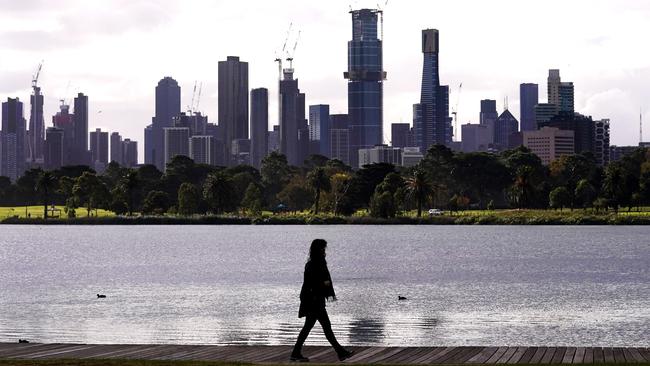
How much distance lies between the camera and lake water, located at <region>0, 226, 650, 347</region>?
186 ft

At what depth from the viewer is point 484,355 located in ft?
123

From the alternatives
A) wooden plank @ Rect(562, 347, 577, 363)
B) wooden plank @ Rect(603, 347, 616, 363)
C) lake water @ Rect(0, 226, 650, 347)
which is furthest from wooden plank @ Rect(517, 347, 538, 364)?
lake water @ Rect(0, 226, 650, 347)

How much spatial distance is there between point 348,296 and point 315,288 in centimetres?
4670

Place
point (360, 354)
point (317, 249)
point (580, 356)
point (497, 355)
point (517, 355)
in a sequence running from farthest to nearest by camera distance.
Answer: point (360, 354)
point (497, 355)
point (517, 355)
point (580, 356)
point (317, 249)

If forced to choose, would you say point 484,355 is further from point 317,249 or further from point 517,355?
point 317,249

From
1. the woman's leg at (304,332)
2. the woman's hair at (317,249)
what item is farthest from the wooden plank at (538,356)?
the woman's hair at (317,249)

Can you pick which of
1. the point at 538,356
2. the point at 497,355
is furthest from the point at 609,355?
the point at 497,355

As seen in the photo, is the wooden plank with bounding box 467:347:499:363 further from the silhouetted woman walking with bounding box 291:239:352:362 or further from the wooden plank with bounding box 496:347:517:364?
the silhouetted woman walking with bounding box 291:239:352:362

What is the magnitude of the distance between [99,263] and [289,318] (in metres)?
73.0

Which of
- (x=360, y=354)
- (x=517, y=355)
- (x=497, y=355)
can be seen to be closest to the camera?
(x=517, y=355)

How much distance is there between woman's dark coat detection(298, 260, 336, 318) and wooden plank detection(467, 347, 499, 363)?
4512 millimetres

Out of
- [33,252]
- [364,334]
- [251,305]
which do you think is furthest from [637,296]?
[33,252]

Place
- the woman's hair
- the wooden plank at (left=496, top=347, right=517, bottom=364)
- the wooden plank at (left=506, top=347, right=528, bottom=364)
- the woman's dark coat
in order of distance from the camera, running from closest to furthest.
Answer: the woman's hair
the woman's dark coat
the wooden plank at (left=506, top=347, right=528, bottom=364)
the wooden plank at (left=496, top=347, right=517, bottom=364)

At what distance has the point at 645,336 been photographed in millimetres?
55250
